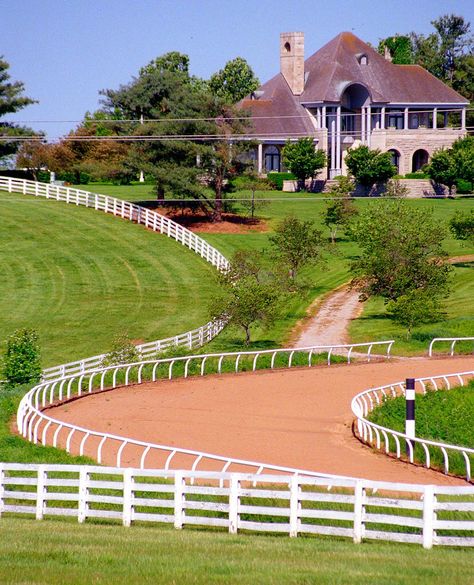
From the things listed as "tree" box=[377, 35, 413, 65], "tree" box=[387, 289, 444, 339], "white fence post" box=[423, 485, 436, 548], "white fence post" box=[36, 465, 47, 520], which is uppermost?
"tree" box=[377, 35, 413, 65]

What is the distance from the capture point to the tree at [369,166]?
98562 mm

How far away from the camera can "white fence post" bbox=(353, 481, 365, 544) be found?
17016mm

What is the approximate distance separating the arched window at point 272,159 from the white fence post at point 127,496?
93.9 m

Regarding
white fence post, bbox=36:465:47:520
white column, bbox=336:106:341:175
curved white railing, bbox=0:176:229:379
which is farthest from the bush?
white column, bbox=336:106:341:175

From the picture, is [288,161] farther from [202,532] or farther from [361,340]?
[202,532]

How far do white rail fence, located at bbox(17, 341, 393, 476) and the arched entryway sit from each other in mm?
67517

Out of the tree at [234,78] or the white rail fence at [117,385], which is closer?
the white rail fence at [117,385]

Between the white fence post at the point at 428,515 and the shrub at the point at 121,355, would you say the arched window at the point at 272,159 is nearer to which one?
the shrub at the point at 121,355

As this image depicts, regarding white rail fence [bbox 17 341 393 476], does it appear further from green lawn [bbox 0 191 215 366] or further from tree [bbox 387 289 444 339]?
green lawn [bbox 0 191 215 366]

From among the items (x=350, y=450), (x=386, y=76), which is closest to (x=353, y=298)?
(x=350, y=450)

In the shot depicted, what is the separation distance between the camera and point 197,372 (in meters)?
39.1

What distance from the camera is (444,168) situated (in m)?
100

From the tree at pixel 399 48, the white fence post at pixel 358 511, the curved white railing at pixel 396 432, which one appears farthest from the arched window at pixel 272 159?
the white fence post at pixel 358 511

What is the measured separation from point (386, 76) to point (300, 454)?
3749 inches
